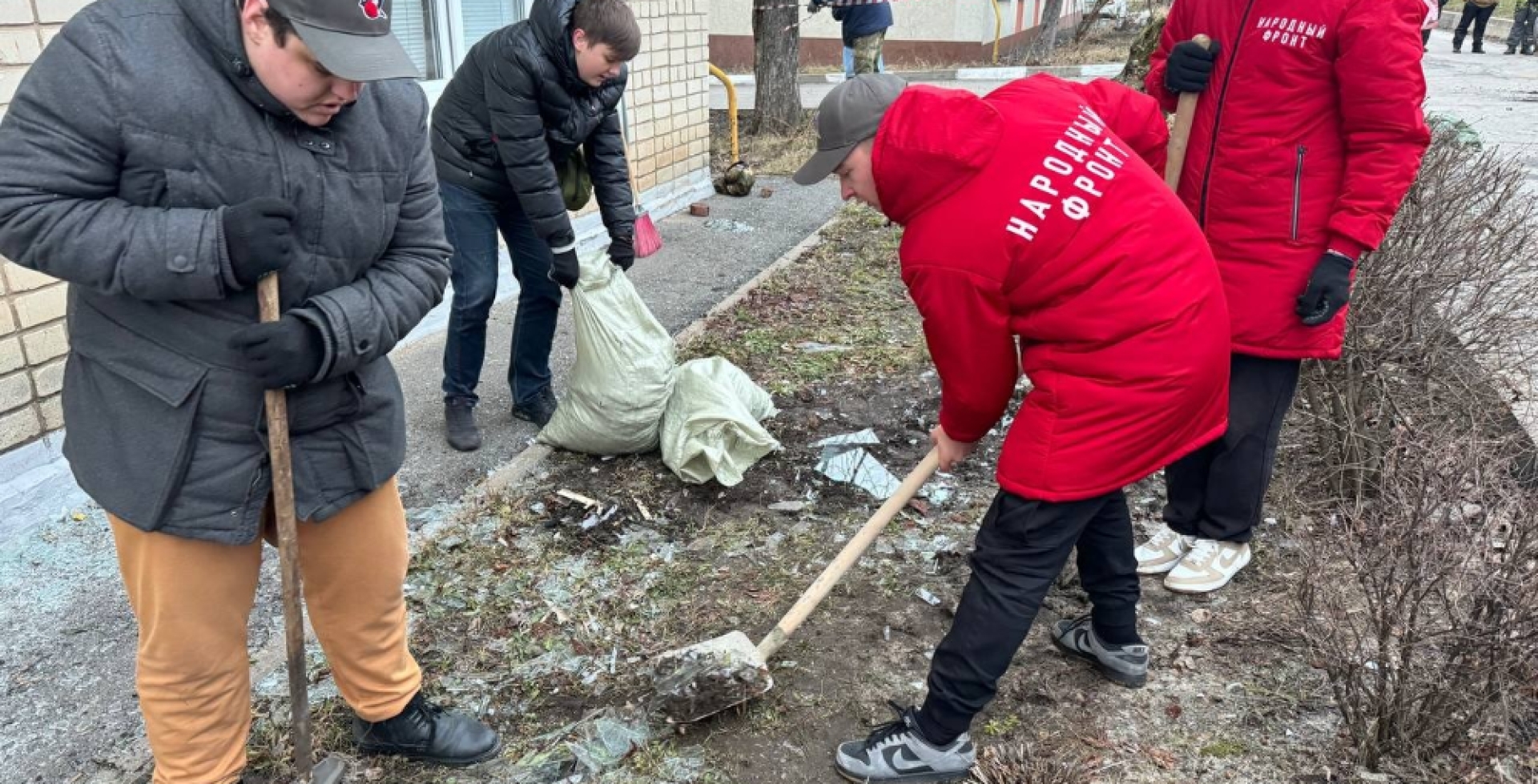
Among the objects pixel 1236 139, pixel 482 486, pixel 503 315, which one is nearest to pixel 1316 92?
pixel 1236 139

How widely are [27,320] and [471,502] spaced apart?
5.07ft

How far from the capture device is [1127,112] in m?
2.60

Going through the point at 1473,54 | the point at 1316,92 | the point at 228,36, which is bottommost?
the point at 1473,54

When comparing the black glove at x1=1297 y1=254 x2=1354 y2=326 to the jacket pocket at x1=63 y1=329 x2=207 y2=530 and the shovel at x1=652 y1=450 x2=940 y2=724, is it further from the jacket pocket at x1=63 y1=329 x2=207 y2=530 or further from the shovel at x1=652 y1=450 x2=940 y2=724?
the jacket pocket at x1=63 y1=329 x2=207 y2=530

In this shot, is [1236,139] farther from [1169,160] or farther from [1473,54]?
[1473,54]

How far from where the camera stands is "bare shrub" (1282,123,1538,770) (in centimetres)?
230

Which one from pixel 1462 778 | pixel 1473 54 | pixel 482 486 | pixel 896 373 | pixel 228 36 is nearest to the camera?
pixel 228 36

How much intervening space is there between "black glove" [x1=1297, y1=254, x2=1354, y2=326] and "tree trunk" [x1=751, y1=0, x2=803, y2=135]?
28.8 ft

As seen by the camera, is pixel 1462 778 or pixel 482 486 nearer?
pixel 1462 778

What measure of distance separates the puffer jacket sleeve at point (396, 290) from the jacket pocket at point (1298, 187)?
219cm

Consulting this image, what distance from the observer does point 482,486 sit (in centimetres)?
383

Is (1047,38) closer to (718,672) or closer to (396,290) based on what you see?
(718,672)

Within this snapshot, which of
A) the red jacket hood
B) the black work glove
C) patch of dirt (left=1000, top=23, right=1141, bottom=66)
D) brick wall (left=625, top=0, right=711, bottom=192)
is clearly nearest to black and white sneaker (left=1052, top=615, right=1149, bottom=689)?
the red jacket hood

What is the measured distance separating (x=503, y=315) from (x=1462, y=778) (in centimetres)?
474
